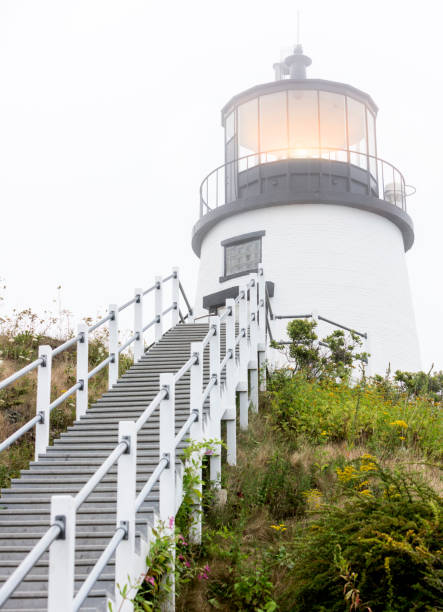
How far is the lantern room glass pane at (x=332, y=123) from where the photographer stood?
1975 centimetres

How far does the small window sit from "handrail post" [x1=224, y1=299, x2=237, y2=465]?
9.19 metres

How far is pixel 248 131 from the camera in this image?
21.2 metres

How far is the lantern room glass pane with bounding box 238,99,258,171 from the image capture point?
65.9 ft

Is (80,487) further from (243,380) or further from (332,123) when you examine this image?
(332,123)

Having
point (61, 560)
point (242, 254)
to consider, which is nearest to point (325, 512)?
point (61, 560)

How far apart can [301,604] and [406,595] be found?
75 cm

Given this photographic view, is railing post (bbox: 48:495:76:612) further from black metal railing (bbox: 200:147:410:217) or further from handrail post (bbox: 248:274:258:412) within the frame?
black metal railing (bbox: 200:147:410:217)

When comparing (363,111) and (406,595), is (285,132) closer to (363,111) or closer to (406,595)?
(363,111)

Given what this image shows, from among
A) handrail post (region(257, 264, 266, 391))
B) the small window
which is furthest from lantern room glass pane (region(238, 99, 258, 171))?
handrail post (region(257, 264, 266, 391))

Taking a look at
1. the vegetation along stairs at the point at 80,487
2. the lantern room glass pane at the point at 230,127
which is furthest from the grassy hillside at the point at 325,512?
the lantern room glass pane at the point at 230,127

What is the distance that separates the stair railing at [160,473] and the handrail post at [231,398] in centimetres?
1

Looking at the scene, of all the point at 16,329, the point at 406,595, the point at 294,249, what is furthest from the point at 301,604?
the point at 294,249

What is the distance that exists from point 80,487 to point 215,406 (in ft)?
6.71

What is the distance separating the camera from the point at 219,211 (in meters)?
19.8
